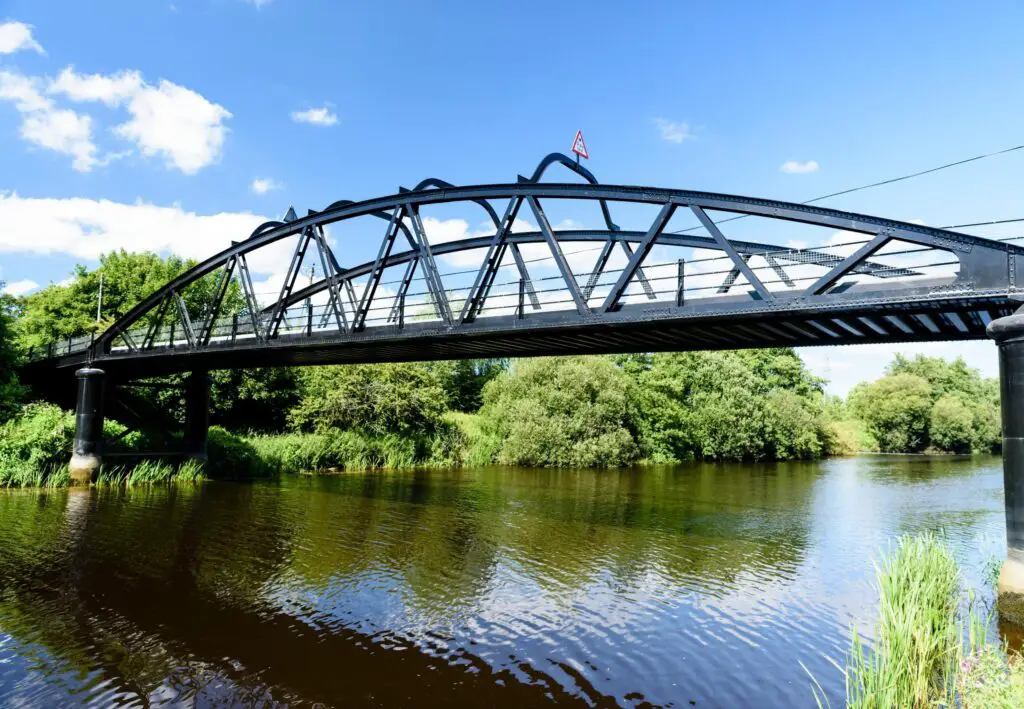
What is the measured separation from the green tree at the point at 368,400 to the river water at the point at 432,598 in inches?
Answer: 646

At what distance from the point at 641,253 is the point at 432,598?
8.97m

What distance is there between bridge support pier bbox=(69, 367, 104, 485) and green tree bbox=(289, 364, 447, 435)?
12840 millimetres

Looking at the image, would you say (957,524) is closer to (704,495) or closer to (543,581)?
(704,495)

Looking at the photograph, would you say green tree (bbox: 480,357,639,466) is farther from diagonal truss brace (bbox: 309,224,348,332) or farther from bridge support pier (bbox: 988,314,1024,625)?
bridge support pier (bbox: 988,314,1024,625)

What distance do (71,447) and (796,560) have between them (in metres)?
30.1

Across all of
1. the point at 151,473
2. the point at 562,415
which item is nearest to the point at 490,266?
the point at 151,473

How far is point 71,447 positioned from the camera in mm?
30000

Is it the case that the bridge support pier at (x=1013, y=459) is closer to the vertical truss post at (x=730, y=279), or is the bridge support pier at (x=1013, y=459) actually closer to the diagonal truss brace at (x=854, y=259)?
the diagonal truss brace at (x=854, y=259)

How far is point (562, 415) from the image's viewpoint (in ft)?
152

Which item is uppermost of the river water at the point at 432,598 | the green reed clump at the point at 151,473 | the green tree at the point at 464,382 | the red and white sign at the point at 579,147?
the red and white sign at the point at 579,147

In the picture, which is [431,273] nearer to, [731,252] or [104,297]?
[731,252]

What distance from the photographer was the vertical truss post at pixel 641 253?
15844 mm

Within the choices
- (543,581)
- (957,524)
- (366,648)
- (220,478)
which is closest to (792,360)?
(957,524)

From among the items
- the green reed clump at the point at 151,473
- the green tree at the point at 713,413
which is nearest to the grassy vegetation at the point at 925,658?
the green reed clump at the point at 151,473
